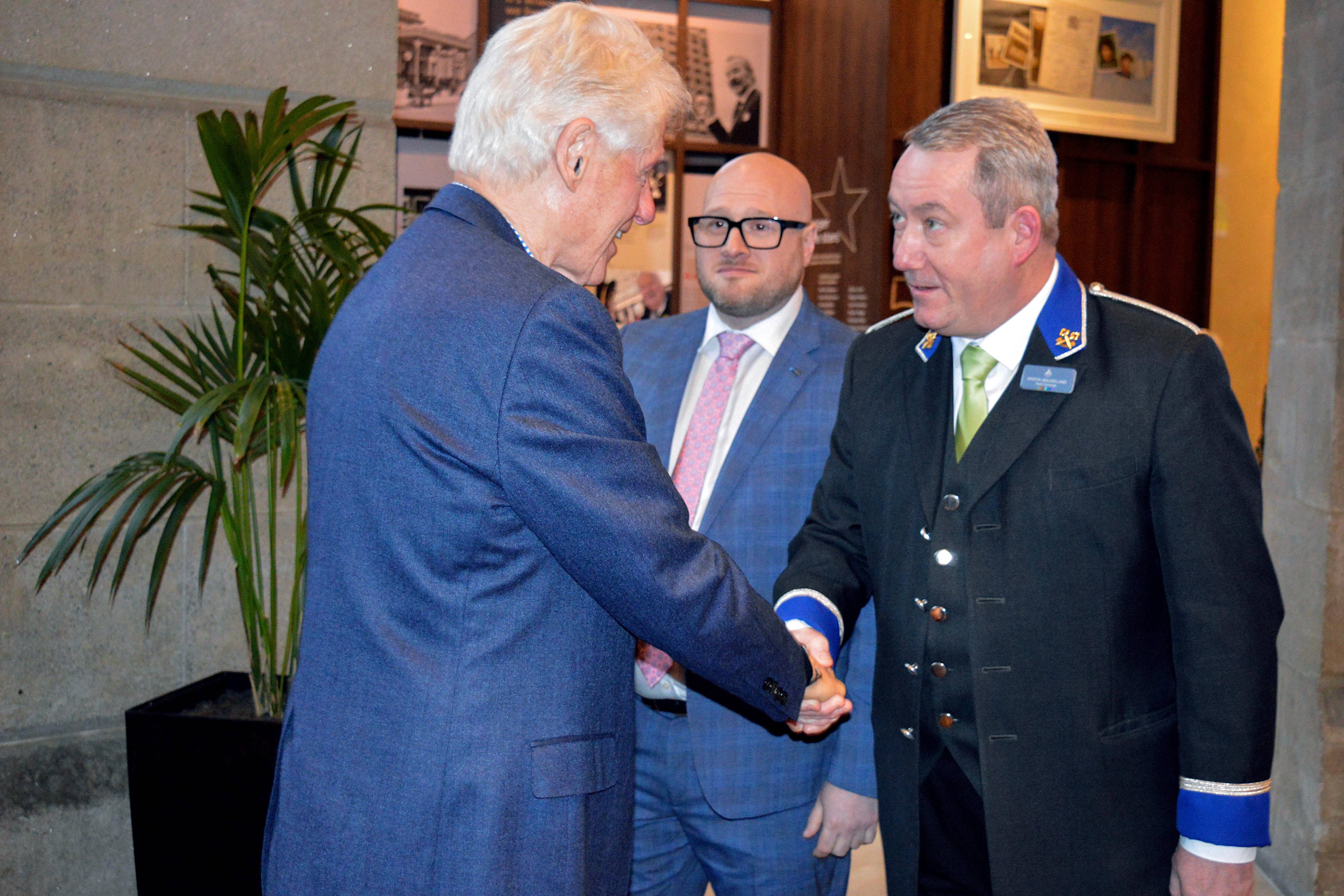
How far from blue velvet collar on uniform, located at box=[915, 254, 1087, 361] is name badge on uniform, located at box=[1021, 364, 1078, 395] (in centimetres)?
3

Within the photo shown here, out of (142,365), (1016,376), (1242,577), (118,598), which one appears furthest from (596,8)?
(118,598)

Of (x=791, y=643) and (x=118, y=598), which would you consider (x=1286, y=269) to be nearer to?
(x=791, y=643)

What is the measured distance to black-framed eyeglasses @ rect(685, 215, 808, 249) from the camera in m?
2.21

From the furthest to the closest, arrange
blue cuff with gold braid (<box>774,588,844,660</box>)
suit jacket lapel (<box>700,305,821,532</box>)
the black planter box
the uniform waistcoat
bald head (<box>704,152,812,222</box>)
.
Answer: the black planter box, bald head (<box>704,152,812,222</box>), suit jacket lapel (<box>700,305,821,532</box>), blue cuff with gold braid (<box>774,588,844,660</box>), the uniform waistcoat

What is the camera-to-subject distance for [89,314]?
109 inches

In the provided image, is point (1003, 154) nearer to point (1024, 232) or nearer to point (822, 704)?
point (1024, 232)

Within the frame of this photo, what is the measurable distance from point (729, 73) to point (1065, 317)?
4.45 metres

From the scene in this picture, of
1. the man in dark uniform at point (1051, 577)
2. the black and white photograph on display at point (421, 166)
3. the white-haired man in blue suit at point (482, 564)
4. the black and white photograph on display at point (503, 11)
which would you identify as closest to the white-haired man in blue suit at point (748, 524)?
the man in dark uniform at point (1051, 577)

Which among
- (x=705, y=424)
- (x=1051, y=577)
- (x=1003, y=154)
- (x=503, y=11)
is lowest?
(x=1051, y=577)

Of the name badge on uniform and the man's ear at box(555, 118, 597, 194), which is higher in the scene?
the man's ear at box(555, 118, 597, 194)

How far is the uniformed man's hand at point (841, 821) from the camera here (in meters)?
1.83

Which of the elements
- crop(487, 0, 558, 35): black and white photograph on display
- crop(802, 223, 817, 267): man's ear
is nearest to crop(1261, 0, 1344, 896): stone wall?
crop(802, 223, 817, 267): man's ear

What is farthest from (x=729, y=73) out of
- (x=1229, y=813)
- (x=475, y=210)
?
(x=1229, y=813)

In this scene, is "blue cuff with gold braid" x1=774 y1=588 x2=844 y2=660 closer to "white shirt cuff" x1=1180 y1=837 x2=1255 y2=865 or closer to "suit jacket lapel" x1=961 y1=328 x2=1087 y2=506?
"suit jacket lapel" x1=961 y1=328 x2=1087 y2=506
